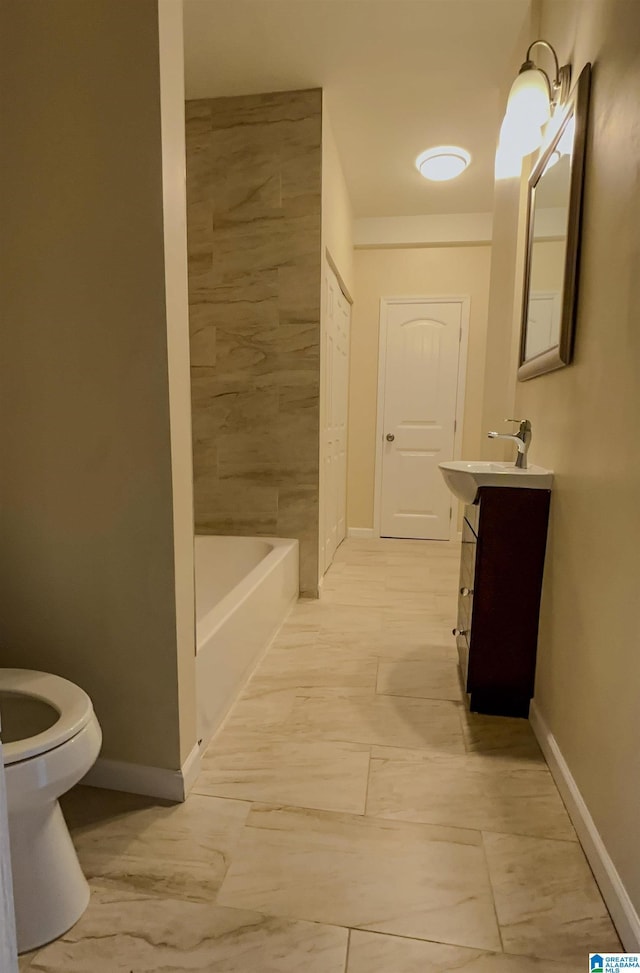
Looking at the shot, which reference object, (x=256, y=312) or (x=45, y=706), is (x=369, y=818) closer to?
(x=45, y=706)

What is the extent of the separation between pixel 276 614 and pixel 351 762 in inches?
40.8

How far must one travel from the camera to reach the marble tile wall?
108 inches

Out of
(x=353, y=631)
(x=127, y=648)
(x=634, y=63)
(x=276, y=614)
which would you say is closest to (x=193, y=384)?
(x=276, y=614)

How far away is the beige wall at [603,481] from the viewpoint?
3.77 ft

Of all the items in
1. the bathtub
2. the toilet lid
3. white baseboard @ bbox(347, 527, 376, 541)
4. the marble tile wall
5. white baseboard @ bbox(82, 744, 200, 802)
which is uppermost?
the marble tile wall

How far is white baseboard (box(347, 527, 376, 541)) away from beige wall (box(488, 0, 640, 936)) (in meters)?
2.92

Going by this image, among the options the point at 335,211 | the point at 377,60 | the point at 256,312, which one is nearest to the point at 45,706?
the point at 256,312

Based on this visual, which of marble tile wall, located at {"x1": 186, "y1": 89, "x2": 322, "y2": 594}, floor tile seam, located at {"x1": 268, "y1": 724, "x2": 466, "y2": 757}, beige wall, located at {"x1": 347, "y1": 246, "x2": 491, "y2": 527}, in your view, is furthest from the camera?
beige wall, located at {"x1": 347, "y1": 246, "x2": 491, "y2": 527}

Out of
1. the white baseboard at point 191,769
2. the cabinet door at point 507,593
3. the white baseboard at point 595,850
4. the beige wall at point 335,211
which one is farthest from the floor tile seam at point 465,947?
the beige wall at point 335,211

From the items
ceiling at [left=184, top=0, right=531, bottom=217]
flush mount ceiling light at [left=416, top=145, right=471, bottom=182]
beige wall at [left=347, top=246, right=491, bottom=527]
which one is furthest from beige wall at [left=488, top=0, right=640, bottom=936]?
beige wall at [left=347, top=246, right=491, bottom=527]

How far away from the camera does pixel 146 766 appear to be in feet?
4.82

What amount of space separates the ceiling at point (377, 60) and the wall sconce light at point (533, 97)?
0.64 m

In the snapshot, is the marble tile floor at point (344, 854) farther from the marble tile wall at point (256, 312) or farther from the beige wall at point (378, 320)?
the beige wall at point (378, 320)

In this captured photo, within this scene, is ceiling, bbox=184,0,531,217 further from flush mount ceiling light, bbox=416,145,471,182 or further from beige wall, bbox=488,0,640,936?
beige wall, bbox=488,0,640,936
